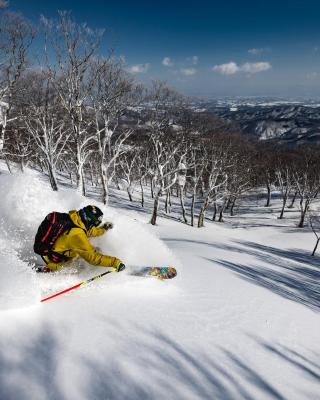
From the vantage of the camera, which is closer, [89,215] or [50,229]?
[50,229]

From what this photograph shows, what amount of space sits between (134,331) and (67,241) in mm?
1735

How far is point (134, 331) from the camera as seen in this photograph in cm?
383

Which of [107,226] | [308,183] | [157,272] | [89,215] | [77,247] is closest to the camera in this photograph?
[77,247]

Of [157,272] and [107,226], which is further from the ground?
[107,226]

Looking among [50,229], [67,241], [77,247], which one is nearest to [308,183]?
[77,247]

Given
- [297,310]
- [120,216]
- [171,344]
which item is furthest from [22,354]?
[297,310]

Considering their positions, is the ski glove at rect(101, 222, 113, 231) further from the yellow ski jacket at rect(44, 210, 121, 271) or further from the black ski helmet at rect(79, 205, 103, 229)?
the yellow ski jacket at rect(44, 210, 121, 271)

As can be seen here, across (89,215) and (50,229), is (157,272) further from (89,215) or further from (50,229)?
(50,229)

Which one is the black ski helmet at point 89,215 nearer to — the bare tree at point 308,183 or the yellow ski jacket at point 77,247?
the yellow ski jacket at point 77,247

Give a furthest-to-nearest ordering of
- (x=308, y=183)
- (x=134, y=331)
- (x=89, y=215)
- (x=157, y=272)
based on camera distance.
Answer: (x=308, y=183) → (x=157, y=272) → (x=89, y=215) → (x=134, y=331)

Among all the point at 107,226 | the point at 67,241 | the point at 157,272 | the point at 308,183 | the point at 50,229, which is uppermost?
the point at 50,229

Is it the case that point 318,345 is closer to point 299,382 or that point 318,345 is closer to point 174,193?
point 299,382

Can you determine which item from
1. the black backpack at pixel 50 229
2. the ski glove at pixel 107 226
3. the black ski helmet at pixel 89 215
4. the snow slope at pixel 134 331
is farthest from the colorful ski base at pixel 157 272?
the black backpack at pixel 50 229

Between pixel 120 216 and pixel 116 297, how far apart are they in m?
2.26
